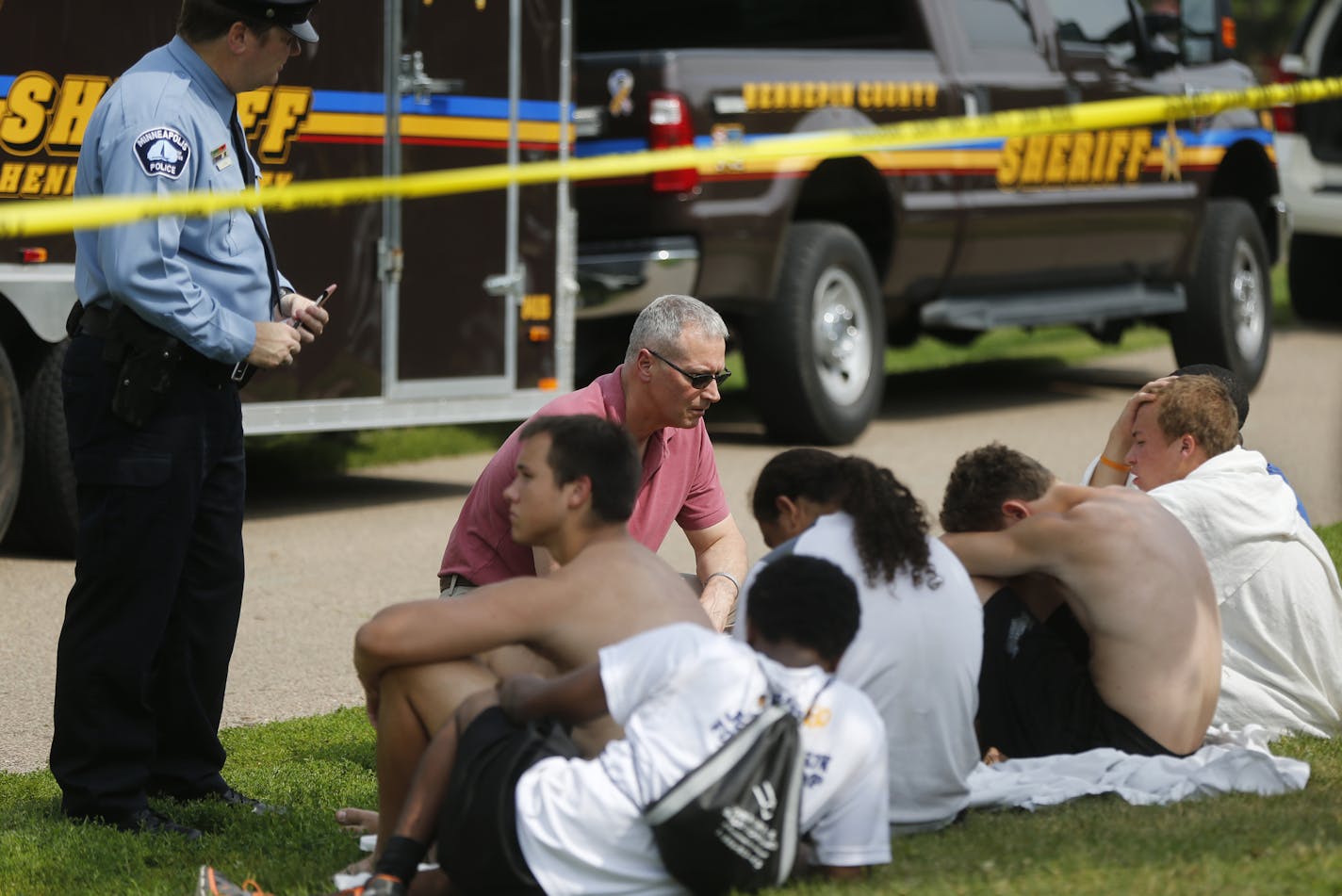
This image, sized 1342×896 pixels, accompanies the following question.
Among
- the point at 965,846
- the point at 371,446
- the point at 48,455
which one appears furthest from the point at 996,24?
the point at 965,846

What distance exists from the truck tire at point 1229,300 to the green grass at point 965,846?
26.3ft

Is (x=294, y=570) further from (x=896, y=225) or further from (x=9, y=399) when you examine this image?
(x=896, y=225)

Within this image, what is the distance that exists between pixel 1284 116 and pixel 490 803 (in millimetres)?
12825

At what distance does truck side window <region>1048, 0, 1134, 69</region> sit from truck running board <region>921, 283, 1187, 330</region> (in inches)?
53.1

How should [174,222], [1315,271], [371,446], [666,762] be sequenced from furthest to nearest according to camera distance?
[1315,271]
[371,446]
[174,222]
[666,762]

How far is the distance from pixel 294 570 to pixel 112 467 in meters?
3.33

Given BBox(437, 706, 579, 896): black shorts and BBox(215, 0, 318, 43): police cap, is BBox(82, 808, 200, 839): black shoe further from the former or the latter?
BBox(215, 0, 318, 43): police cap

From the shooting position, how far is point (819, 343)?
10.4m

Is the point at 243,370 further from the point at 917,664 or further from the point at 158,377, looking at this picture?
the point at 917,664

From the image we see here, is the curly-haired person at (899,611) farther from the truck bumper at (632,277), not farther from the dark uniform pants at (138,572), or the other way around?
the truck bumper at (632,277)

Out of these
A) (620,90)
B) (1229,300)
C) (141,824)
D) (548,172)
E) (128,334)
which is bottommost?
(1229,300)

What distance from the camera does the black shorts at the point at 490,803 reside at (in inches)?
140

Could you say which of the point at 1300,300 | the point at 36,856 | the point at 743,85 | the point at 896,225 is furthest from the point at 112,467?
the point at 1300,300

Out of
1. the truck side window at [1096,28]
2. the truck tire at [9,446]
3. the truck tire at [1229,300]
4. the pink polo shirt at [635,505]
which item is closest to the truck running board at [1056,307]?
the truck tire at [1229,300]
